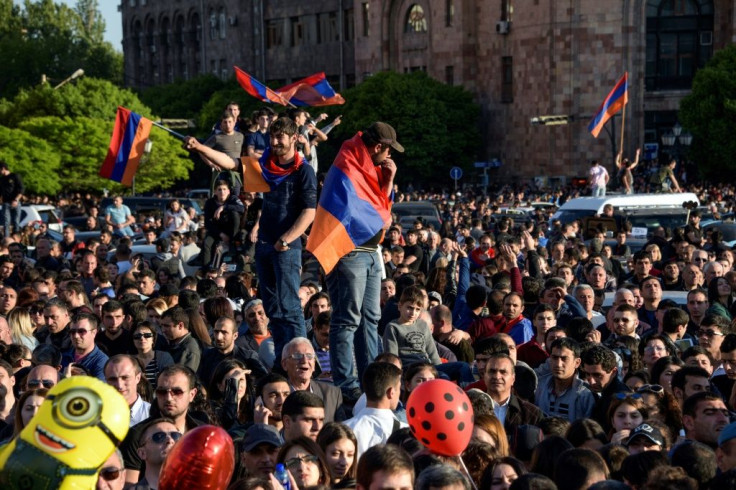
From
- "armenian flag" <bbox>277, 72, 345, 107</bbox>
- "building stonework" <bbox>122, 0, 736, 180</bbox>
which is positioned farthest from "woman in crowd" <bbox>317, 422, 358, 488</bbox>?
"building stonework" <bbox>122, 0, 736, 180</bbox>

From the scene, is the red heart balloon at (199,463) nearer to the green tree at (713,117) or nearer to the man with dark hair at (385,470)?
the man with dark hair at (385,470)

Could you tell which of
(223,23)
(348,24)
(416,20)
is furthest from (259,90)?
(223,23)

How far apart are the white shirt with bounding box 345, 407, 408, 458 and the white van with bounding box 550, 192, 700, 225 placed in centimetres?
1747

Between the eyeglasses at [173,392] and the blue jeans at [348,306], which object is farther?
the blue jeans at [348,306]

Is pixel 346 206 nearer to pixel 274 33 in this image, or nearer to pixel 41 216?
pixel 41 216

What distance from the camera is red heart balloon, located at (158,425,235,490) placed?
5.75 meters

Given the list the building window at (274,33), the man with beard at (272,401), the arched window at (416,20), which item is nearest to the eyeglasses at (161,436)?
the man with beard at (272,401)

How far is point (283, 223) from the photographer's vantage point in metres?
10.2

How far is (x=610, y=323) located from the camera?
12188 mm

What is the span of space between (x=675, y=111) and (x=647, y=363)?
50.3 m

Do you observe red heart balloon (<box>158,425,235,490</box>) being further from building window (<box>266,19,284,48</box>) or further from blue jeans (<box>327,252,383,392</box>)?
building window (<box>266,19,284,48</box>)

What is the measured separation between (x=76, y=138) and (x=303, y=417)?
159 ft

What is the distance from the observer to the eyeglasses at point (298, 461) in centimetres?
734

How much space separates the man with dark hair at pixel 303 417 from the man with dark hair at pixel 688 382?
2541 mm
